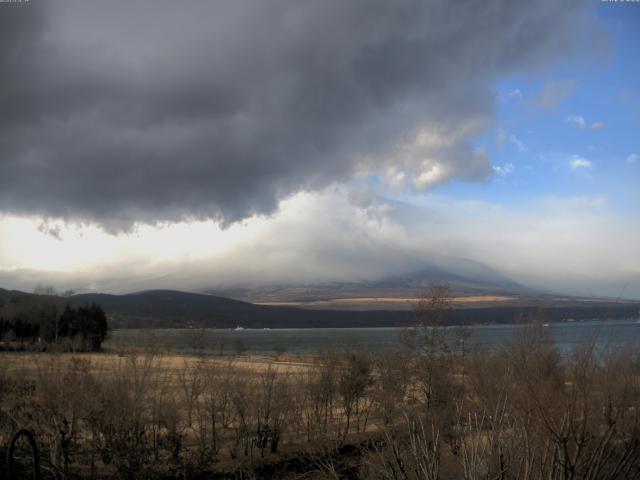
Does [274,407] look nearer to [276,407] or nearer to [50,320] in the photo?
[276,407]

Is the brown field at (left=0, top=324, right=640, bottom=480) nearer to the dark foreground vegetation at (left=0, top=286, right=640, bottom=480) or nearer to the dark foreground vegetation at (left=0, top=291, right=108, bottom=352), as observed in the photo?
the dark foreground vegetation at (left=0, top=286, right=640, bottom=480)

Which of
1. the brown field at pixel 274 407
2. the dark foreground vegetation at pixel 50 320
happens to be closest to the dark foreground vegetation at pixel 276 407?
the brown field at pixel 274 407

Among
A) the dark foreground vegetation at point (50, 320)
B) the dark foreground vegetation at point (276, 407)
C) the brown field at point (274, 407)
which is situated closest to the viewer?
the brown field at point (274, 407)

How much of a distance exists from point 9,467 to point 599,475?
31.0ft

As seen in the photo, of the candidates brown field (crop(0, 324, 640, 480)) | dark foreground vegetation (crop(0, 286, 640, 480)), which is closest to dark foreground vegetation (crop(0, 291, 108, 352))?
brown field (crop(0, 324, 640, 480))

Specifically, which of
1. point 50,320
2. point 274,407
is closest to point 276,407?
point 274,407

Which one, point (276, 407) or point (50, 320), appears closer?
point (276, 407)

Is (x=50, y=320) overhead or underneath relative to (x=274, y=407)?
underneath

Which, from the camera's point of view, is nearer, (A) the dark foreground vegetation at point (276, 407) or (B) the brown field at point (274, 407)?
(B) the brown field at point (274, 407)

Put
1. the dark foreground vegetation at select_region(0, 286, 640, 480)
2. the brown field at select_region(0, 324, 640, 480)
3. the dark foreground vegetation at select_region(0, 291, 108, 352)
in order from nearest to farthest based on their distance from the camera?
the brown field at select_region(0, 324, 640, 480), the dark foreground vegetation at select_region(0, 286, 640, 480), the dark foreground vegetation at select_region(0, 291, 108, 352)

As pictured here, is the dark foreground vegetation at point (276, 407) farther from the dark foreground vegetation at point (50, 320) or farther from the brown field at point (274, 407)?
the dark foreground vegetation at point (50, 320)

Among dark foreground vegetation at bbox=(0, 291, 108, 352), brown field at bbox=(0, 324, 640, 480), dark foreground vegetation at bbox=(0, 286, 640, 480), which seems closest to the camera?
brown field at bbox=(0, 324, 640, 480)

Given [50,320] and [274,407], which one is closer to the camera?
[274,407]

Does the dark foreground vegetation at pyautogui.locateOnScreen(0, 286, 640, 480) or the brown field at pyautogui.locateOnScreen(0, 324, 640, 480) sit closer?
the brown field at pyautogui.locateOnScreen(0, 324, 640, 480)
